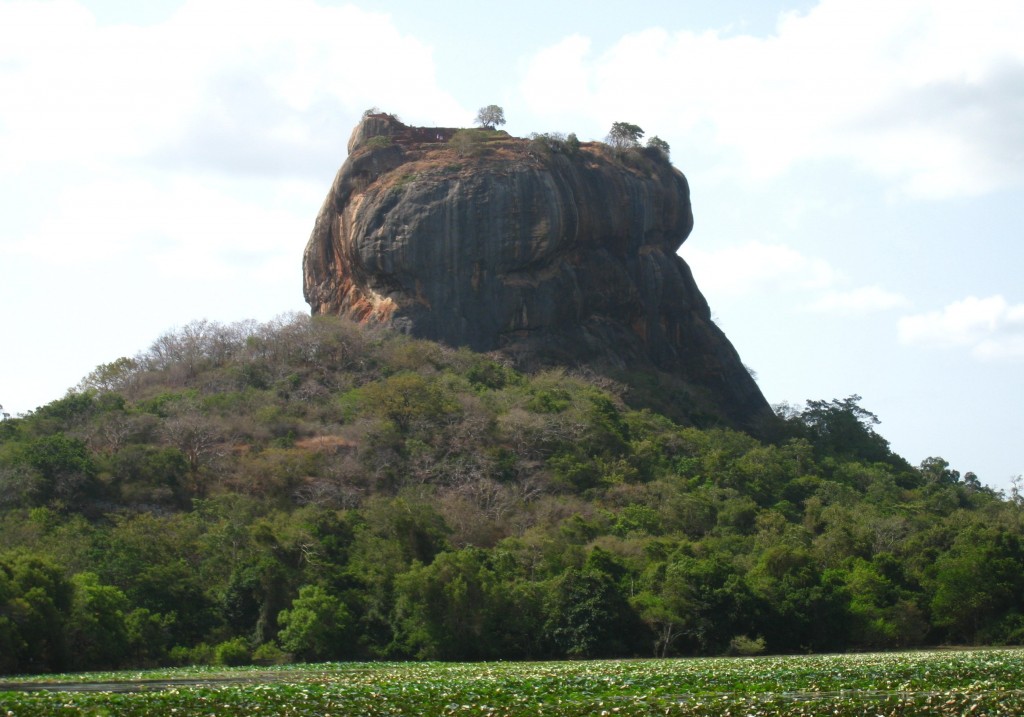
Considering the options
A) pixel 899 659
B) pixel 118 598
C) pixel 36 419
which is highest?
pixel 36 419

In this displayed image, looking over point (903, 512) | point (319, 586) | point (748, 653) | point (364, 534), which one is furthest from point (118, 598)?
point (903, 512)

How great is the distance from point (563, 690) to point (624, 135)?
4918cm

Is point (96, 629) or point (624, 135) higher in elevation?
point (624, 135)

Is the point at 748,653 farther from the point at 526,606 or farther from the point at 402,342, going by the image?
the point at 402,342

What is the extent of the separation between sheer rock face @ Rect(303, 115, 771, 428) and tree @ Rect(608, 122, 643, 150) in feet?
5.20

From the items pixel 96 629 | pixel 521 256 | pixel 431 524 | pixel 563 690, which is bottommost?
pixel 563 690

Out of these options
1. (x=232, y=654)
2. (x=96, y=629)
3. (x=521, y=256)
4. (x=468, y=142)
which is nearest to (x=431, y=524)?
(x=232, y=654)

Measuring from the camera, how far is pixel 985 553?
1483 inches

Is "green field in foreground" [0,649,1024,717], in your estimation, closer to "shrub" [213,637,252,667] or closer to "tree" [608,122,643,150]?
"shrub" [213,637,252,667]

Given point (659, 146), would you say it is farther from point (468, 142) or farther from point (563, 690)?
point (563, 690)

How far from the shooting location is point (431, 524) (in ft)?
131

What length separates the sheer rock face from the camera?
58250mm

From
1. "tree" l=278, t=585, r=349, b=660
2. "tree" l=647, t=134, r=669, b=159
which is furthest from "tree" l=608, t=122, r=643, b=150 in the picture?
"tree" l=278, t=585, r=349, b=660

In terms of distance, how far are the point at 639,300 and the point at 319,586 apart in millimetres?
31437
